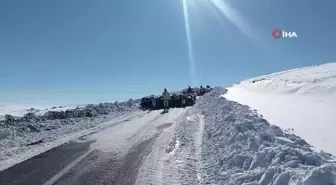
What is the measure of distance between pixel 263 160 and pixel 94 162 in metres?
4.81

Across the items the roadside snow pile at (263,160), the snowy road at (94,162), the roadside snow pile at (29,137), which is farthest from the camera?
the roadside snow pile at (29,137)

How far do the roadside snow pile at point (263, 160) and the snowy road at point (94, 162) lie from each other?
1.63 m

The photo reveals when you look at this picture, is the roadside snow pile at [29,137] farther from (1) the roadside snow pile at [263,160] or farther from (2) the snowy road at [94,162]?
(1) the roadside snow pile at [263,160]

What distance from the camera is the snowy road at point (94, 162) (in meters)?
6.98

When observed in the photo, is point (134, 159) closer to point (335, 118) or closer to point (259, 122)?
point (259, 122)

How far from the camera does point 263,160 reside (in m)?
6.21

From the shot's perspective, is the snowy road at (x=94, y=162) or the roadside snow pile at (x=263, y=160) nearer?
the roadside snow pile at (x=263, y=160)

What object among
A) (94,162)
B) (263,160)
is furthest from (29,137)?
(263,160)

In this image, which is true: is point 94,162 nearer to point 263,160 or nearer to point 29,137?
point 263,160

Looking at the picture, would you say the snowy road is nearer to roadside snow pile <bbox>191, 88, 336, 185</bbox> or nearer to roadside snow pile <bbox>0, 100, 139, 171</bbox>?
roadside snow pile <bbox>0, 100, 139, 171</bbox>

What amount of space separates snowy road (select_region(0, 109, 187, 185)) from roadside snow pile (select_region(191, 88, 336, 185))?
163 centimetres

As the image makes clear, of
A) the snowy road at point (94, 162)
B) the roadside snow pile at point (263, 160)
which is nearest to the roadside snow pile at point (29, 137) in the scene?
the snowy road at point (94, 162)

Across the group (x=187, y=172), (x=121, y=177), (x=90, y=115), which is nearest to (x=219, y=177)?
(x=187, y=172)

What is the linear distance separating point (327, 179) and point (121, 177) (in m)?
4.48
